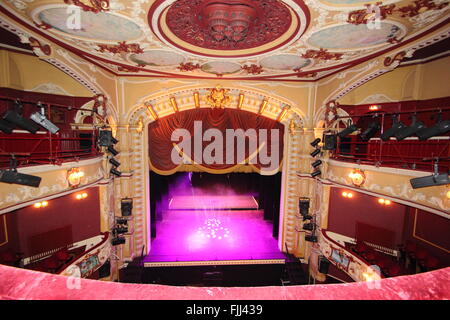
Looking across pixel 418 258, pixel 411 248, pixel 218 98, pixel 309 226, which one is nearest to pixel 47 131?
pixel 218 98

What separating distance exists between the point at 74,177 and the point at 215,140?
525 cm

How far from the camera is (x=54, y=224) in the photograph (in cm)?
865

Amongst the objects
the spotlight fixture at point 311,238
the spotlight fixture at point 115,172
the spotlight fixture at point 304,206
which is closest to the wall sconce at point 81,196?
the spotlight fixture at point 115,172

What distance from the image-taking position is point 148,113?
9.12m

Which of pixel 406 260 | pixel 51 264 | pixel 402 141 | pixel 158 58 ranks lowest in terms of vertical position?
pixel 406 260

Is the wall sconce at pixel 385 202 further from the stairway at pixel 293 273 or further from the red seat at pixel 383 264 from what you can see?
the stairway at pixel 293 273

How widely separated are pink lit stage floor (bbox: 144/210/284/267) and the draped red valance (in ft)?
12.1

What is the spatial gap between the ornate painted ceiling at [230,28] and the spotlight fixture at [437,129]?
2039mm

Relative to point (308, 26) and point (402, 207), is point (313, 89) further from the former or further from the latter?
point (402, 207)

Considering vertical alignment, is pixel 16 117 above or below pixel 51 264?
above

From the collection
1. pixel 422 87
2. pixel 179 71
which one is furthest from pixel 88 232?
pixel 422 87

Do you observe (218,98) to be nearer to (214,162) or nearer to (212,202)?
(214,162)

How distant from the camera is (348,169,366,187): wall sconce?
21.7 feet

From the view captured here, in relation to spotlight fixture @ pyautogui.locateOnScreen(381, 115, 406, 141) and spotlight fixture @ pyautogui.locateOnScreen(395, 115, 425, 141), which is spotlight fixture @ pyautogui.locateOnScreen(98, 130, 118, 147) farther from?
spotlight fixture @ pyautogui.locateOnScreen(395, 115, 425, 141)
